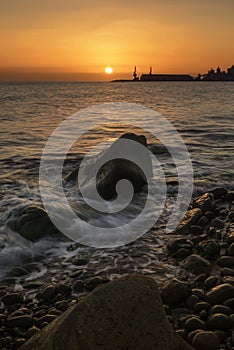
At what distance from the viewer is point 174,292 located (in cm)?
404

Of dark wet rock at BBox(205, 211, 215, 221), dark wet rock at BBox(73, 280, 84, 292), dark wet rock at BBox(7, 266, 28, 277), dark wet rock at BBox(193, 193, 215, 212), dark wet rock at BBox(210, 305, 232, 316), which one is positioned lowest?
dark wet rock at BBox(7, 266, 28, 277)

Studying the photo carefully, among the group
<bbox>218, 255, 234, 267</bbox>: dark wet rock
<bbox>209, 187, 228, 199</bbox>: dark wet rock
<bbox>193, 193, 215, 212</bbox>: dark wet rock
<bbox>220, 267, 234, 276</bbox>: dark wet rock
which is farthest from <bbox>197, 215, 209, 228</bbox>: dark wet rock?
<bbox>220, 267, 234, 276</bbox>: dark wet rock

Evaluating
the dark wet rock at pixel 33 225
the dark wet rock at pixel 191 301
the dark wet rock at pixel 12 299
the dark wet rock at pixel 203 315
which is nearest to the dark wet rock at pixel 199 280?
the dark wet rock at pixel 191 301

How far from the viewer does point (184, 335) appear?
132 inches

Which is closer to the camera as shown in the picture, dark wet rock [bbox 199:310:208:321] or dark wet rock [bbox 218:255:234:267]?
dark wet rock [bbox 199:310:208:321]

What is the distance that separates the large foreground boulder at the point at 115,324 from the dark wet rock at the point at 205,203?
15.0 ft

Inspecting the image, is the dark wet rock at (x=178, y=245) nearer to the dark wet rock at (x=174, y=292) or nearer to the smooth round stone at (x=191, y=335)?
the dark wet rock at (x=174, y=292)

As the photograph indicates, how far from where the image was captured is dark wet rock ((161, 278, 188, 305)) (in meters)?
3.99

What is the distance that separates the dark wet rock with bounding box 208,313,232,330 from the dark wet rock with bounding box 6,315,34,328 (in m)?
1.82

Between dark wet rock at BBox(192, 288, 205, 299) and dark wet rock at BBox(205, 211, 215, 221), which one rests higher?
dark wet rock at BBox(205, 211, 215, 221)

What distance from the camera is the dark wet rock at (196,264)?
4.66 m

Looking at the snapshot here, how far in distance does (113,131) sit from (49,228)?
43.2ft

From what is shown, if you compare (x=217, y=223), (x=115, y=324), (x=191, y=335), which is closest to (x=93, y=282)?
(x=191, y=335)

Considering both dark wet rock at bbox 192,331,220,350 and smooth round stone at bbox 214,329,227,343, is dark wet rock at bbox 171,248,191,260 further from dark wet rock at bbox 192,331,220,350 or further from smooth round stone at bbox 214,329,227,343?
dark wet rock at bbox 192,331,220,350
